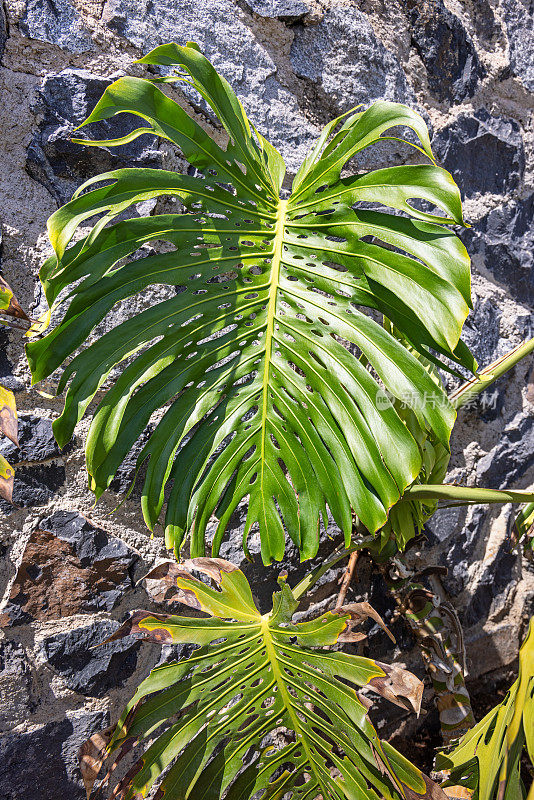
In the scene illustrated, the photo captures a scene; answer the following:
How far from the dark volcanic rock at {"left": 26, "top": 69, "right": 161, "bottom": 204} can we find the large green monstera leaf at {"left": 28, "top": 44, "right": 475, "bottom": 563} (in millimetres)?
215

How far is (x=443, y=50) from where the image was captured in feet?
4.18

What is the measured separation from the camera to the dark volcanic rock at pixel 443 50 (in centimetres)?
125

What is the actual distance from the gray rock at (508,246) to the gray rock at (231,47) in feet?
1.55

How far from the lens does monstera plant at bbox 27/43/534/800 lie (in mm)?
680

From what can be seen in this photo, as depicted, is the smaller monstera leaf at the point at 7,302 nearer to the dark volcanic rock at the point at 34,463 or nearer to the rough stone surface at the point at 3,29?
the dark volcanic rock at the point at 34,463

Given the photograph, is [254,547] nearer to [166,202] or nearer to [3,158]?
[166,202]

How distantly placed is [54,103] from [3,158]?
0.41 ft

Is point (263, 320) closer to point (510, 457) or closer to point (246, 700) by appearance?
point (246, 700)

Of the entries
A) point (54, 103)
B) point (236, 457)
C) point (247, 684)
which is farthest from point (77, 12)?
point (247, 684)

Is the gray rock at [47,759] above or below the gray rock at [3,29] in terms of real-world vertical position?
below

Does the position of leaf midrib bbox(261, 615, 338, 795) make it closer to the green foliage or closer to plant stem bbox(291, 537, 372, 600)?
plant stem bbox(291, 537, 372, 600)

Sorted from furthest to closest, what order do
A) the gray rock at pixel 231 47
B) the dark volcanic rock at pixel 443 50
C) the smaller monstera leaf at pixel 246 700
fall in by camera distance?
the dark volcanic rock at pixel 443 50 < the gray rock at pixel 231 47 < the smaller monstera leaf at pixel 246 700

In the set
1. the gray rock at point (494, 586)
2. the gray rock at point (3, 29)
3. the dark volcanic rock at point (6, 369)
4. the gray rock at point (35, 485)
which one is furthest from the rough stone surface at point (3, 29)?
the gray rock at point (494, 586)

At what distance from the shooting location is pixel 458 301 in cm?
67
